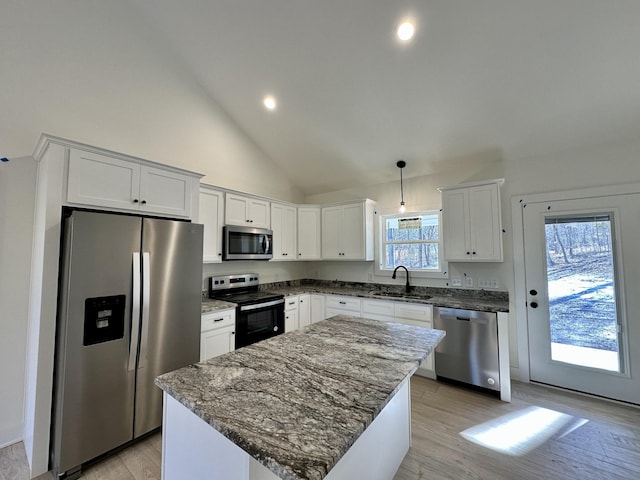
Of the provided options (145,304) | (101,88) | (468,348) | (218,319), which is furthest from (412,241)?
(101,88)

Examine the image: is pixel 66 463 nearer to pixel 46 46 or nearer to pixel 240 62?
pixel 46 46

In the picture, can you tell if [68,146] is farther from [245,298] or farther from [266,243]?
[266,243]

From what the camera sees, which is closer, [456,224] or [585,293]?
[585,293]

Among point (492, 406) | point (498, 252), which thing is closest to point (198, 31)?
point (498, 252)

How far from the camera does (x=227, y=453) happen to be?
3.11 feet

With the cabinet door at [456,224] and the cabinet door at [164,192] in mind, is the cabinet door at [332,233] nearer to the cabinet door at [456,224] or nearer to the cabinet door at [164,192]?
the cabinet door at [456,224]

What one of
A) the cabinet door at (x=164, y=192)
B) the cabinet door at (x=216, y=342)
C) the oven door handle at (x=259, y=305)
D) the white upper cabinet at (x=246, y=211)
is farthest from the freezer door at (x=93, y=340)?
the white upper cabinet at (x=246, y=211)

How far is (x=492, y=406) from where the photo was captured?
2648 millimetres

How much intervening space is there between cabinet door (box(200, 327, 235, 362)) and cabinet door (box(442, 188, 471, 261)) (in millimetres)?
2754

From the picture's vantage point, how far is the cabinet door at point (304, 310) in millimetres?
3900

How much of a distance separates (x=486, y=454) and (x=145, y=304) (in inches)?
112

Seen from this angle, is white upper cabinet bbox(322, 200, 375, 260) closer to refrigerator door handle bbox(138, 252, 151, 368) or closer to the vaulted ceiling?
the vaulted ceiling

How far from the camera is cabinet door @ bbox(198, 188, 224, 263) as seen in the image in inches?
125

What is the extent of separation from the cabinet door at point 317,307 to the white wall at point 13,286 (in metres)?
3.00
